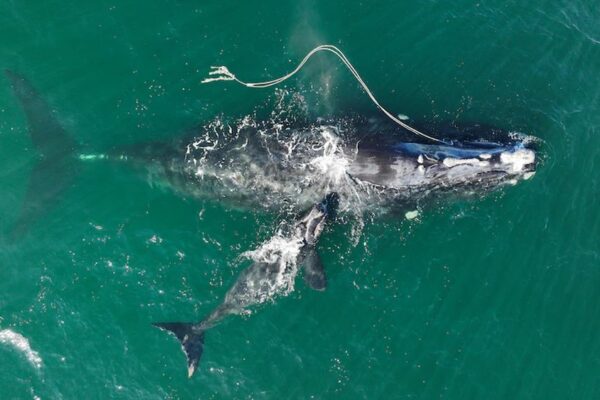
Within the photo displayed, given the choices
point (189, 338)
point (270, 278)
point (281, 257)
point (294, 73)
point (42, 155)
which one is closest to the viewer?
point (189, 338)

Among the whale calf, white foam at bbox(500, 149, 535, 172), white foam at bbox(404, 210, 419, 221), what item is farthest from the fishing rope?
the whale calf

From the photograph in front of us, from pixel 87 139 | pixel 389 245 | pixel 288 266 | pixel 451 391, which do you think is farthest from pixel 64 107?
pixel 451 391

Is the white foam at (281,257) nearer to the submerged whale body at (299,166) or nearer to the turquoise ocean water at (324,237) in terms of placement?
the submerged whale body at (299,166)

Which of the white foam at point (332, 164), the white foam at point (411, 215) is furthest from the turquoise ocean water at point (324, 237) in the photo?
the white foam at point (332, 164)

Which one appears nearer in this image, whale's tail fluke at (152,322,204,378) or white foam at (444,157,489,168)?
whale's tail fluke at (152,322,204,378)

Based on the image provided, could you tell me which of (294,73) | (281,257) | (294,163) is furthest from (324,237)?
(294,73)

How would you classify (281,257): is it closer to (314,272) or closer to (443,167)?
(314,272)

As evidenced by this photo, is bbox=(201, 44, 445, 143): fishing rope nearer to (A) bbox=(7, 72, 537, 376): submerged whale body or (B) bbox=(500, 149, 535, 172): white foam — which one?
(A) bbox=(7, 72, 537, 376): submerged whale body
